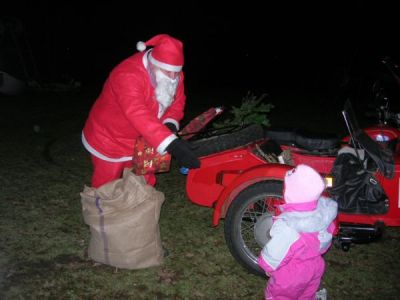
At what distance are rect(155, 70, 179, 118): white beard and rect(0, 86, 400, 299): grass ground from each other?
1342 mm

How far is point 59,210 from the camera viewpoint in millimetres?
4098

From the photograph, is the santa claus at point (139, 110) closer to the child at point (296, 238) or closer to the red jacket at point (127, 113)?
the red jacket at point (127, 113)

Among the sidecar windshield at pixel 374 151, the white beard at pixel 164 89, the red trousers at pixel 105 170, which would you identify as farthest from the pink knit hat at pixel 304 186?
the red trousers at pixel 105 170

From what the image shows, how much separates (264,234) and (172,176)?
2.53m

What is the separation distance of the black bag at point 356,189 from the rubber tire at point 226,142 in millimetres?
711

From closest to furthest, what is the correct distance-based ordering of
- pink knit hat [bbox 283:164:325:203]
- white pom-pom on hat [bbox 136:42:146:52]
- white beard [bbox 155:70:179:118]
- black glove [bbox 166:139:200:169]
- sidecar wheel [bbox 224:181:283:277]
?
1. pink knit hat [bbox 283:164:325:203]
2. black glove [bbox 166:139:200:169]
3. sidecar wheel [bbox 224:181:283:277]
4. white beard [bbox 155:70:179:118]
5. white pom-pom on hat [bbox 136:42:146:52]

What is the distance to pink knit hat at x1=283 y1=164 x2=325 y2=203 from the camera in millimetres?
2215

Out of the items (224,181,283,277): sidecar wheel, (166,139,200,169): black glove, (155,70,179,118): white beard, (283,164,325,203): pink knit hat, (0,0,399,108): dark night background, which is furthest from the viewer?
(0,0,399,108): dark night background

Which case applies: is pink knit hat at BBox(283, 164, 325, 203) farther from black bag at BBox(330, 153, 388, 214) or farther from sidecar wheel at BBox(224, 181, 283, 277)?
black bag at BBox(330, 153, 388, 214)

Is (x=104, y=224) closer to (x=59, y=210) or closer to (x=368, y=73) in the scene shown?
(x=59, y=210)

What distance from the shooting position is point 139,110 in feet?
9.24

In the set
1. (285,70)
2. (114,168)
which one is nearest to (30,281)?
(114,168)

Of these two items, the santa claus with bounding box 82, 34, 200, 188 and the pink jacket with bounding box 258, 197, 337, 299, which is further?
the santa claus with bounding box 82, 34, 200, 188

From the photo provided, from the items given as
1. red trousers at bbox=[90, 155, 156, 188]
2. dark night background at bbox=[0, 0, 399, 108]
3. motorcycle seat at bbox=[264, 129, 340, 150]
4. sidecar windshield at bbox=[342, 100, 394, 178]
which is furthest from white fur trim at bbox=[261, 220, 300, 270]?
dark night background at bbox=[0, 0, 399, 108]
